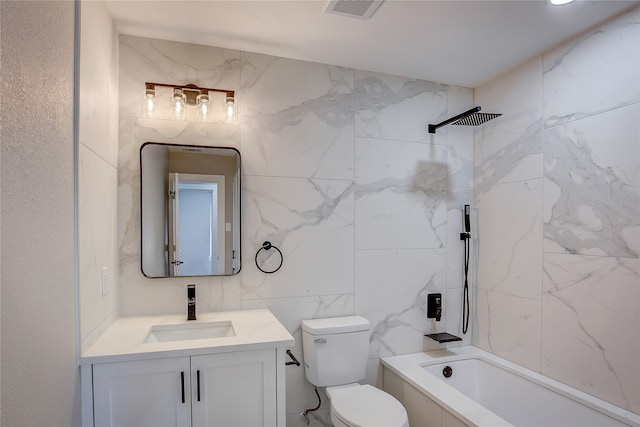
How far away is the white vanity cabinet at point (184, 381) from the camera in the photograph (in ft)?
4.86

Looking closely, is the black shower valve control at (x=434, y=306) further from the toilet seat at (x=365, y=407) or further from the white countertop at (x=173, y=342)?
the white countertop at (x=173, y=342)

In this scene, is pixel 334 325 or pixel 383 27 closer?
pixel 383 27

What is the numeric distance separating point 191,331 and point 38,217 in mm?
1097

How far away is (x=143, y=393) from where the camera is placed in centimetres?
153

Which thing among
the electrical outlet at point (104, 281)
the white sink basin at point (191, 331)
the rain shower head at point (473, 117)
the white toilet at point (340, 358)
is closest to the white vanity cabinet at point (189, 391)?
the white sink basin at point (191, 331)

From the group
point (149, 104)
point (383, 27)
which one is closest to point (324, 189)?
point (383, 27)

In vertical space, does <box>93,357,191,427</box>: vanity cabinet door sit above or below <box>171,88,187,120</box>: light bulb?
below

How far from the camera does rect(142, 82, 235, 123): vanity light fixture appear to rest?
2.05 meters

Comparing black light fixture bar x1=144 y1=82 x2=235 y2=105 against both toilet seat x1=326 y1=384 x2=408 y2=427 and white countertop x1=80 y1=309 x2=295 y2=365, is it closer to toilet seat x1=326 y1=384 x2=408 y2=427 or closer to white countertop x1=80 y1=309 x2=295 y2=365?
A: white countertop x1=80 y1=309 x2=295 y2=365

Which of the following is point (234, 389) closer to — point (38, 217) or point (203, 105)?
point (38, 217)

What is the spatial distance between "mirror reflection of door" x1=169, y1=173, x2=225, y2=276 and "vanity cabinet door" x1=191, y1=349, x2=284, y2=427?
68 centimetres

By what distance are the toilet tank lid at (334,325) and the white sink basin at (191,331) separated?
0.52m

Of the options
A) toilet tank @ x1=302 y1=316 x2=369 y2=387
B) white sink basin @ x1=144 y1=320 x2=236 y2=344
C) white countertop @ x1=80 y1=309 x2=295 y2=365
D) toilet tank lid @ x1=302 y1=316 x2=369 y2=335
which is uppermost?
white countertop @ x1=80 y1=309 x2=295 y2=365

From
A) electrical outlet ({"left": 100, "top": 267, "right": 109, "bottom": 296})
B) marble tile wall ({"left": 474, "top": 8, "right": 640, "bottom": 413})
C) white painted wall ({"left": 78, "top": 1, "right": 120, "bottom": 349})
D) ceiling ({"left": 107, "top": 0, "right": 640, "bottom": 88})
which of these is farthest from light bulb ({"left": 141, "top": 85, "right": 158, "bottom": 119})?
marble tile wall ({"left": 474, "top": 8, "right": 640, "bottom": 413})
